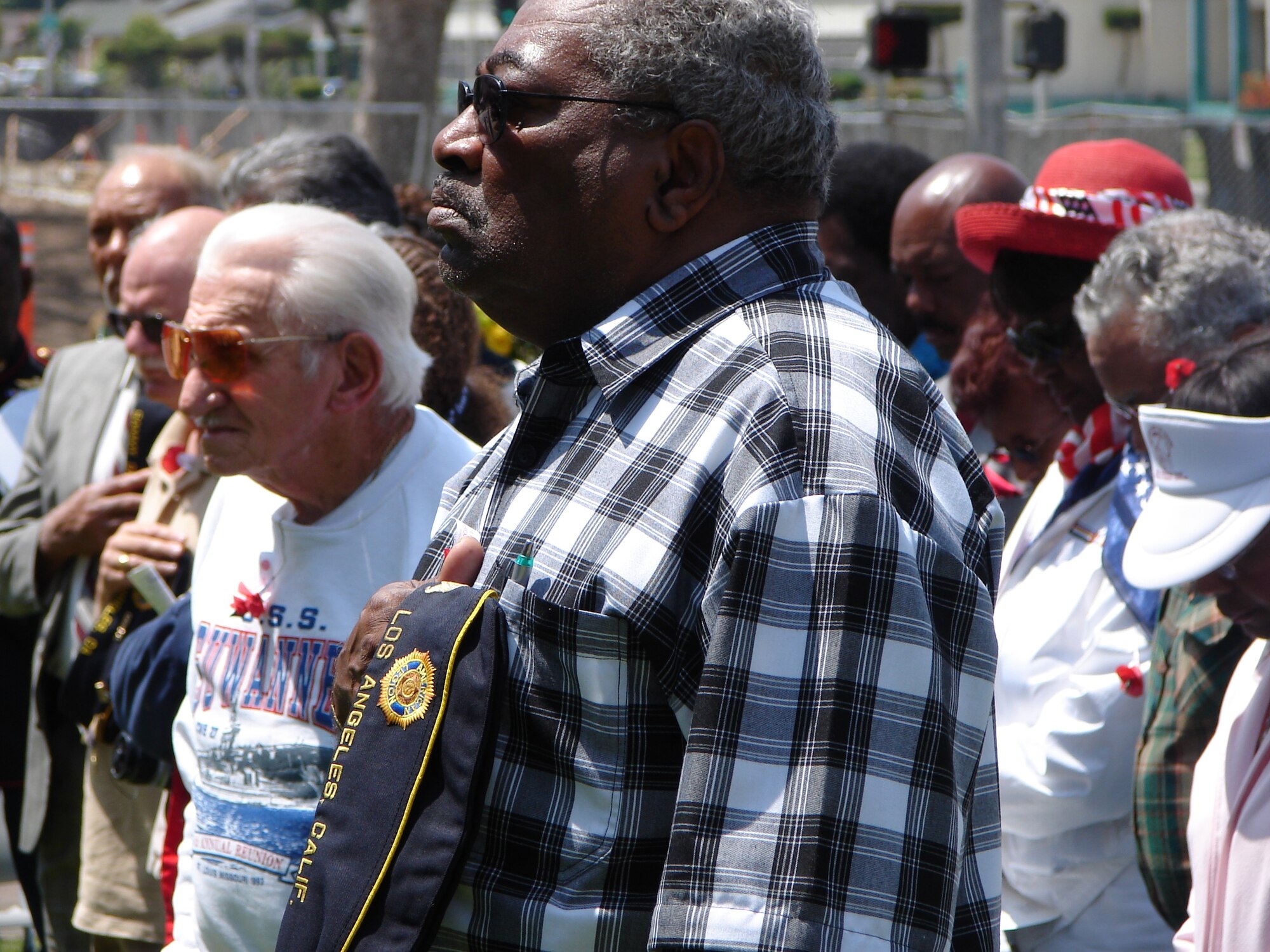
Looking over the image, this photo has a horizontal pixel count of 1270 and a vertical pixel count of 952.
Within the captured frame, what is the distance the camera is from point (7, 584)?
364cm

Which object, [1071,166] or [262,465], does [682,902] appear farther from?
[1071,166]

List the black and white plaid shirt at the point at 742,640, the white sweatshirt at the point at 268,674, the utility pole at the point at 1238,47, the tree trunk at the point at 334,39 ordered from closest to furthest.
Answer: the black and white plaid shirt at the point at 742,640 < the white sweatshirt at the point at 268,674 < the utility pole at the point at 1238,47 < the tree trunk at the point at 334,39

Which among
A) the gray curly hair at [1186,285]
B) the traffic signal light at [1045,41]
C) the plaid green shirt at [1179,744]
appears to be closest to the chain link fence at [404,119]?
the traffic signal light at [1045,41]

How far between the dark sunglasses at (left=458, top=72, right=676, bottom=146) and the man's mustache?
0.07 m

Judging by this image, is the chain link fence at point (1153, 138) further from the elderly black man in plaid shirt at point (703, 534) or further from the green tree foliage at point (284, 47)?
the green tree foliage at point (284, 47)

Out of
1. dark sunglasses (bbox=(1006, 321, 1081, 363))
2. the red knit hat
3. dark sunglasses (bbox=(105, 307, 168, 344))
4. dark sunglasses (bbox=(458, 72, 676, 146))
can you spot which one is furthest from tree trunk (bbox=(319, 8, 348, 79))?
dark sunglasses (bbox=(458, 72, 676, 146))

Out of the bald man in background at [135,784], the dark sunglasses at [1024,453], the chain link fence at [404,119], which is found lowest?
the bald man in background at [135,784]

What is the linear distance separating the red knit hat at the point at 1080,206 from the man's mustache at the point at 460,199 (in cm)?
215

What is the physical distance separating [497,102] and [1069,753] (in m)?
1.71

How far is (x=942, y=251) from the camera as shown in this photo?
442 cm

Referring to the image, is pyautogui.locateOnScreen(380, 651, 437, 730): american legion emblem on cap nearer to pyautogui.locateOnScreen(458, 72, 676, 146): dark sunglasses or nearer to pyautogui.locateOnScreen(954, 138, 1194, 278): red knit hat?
pyautogui.locateOnScreen(458, 72, 676, 146): dark sunglasses

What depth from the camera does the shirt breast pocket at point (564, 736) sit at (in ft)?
4.74

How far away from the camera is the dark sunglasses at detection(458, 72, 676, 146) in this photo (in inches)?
63.1

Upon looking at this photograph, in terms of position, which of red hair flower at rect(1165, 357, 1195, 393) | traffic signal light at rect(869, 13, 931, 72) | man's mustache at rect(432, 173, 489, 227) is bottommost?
red hair flower at rect(1165, 357, 1195, 393)
